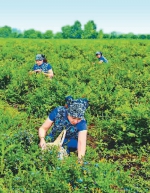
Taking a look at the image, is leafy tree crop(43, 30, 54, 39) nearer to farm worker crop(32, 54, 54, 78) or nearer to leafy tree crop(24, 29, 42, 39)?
leafy tree crop(24, 29, 42, 39)

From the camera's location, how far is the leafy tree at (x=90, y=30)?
378 ft

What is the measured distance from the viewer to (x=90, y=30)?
119188 millimetres

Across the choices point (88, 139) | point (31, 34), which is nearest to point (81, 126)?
point (88, 139)

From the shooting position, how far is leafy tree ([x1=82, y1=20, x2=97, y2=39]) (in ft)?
378

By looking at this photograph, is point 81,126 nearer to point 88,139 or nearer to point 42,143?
point 42,143

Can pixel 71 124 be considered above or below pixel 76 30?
below

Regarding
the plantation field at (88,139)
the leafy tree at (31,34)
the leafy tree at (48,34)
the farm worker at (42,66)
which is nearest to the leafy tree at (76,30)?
the leafy tree at (31,34)

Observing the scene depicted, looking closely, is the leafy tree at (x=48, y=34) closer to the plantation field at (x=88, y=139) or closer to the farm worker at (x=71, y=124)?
the plantation field at (x=88, y=139)

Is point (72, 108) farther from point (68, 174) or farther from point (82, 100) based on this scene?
point (68, 174)

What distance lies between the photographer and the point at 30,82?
887 cm

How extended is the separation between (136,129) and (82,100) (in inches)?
63.4

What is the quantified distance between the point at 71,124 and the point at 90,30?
117m

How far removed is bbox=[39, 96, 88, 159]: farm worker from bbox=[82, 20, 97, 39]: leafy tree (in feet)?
366

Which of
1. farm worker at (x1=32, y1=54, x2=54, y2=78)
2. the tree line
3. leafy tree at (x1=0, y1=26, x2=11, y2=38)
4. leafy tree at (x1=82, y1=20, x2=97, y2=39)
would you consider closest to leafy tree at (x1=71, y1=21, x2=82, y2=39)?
the tree line
